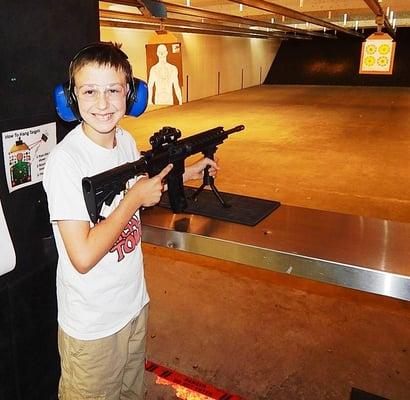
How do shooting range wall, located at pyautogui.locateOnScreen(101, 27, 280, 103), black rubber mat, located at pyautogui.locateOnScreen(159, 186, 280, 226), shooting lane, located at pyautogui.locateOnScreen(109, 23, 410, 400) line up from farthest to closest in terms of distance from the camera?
shooting range wall, located at pyautogui.locateOnScreen(101, 27, 280, 103), black rubber mat, located at pyautogui.locateOnScreen(159, 186, 280, 226), shooting lane, located at pyautogui.locateOnScreen(109, 23, 410, 400)

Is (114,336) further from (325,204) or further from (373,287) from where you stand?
(325,204)

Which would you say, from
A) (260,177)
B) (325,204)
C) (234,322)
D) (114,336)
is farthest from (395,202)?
(114,336)


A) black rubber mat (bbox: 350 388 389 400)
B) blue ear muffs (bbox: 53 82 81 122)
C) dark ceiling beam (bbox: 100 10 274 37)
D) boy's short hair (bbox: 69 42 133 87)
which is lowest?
black rubber mat (bbox: 350 388 389 400)

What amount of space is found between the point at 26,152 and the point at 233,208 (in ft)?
2.35

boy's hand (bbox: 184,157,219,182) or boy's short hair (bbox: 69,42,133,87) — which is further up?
boy's short hair (bbox: 69,42,133,87)

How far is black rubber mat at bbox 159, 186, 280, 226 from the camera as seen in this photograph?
4.77 ft

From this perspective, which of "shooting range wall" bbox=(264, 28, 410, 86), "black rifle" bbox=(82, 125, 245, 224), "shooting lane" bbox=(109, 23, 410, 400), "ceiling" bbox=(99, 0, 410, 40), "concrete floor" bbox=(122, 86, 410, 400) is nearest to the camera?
"black rifle" bbox=(82, 125, 245, 224)

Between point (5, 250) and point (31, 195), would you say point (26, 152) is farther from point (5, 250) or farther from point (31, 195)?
point (5, 250)

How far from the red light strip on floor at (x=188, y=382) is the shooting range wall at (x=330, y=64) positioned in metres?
16.9

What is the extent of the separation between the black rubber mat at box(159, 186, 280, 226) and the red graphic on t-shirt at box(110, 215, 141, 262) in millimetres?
257

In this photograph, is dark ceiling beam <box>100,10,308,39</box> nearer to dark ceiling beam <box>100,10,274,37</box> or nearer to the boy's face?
dark ceiling beam <box>100,10,274,37</box>

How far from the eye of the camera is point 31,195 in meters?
1.32

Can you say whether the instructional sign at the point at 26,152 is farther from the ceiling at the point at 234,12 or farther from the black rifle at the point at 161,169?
the ceiling at the point at 234,12

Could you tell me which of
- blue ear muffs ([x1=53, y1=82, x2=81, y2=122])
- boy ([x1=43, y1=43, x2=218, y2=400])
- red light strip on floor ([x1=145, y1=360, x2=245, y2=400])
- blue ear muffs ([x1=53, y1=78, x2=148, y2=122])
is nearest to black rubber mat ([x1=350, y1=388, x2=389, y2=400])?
red light strip on floor ([x1=145, y1=360, x2=245, y2=400])
